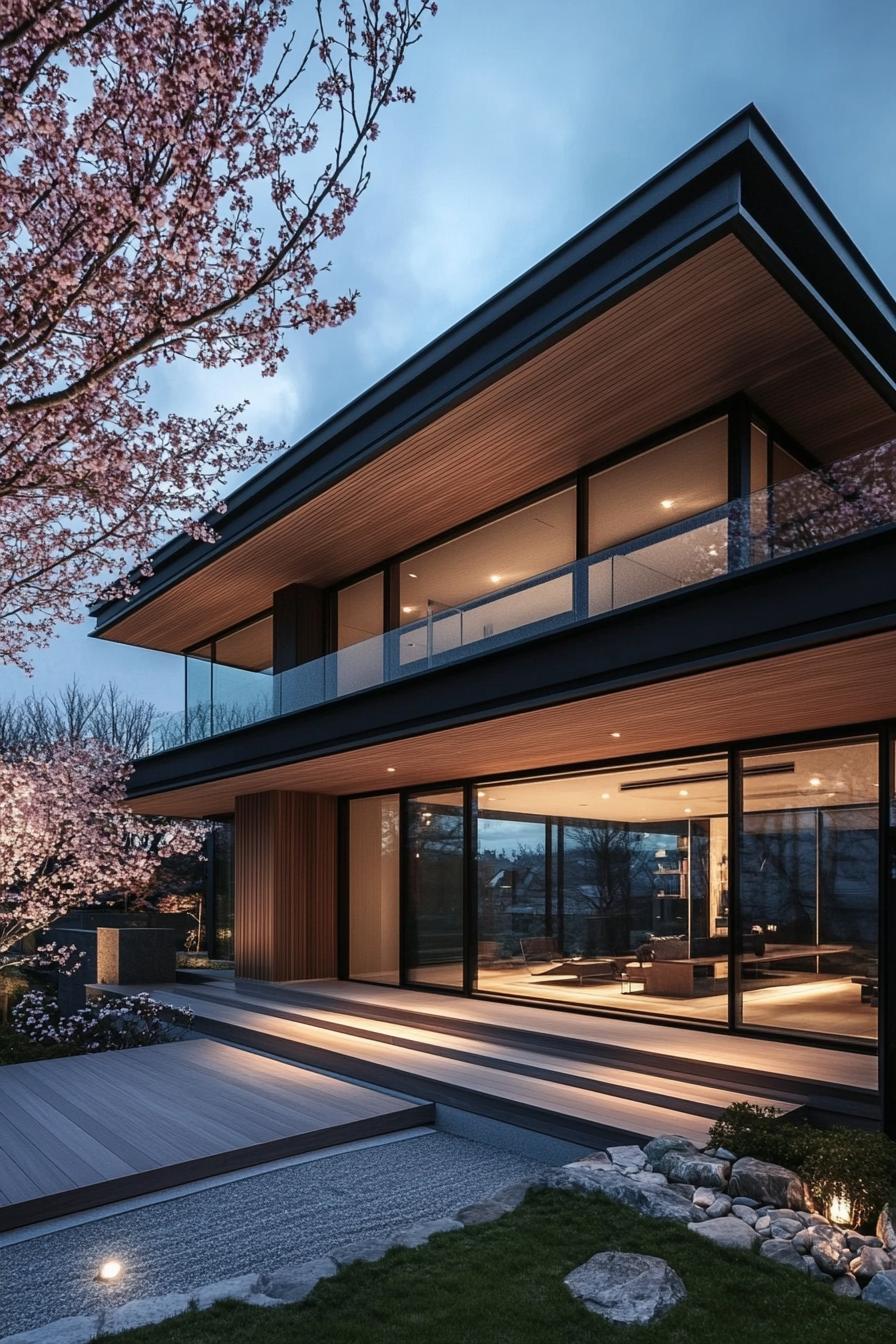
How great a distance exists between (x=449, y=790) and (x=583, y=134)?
4423 inches

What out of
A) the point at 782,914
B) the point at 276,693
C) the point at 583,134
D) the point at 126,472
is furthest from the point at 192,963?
the point at 583,134

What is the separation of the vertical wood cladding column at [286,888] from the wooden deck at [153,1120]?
3595 millimetres

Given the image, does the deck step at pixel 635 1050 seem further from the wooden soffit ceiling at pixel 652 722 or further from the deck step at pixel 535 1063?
the wooden soffit ceiling at pixel 652 722

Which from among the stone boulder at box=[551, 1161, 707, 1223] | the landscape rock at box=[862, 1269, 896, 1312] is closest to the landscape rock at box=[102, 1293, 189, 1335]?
the stone boulder at box=[551, 1161, 707, 1223]

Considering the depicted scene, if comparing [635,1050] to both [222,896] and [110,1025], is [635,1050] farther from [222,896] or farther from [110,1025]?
[222,896]

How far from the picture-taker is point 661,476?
952 cm

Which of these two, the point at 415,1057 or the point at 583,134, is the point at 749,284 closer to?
the point at 415,1057

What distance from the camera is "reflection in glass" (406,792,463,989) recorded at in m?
12.4

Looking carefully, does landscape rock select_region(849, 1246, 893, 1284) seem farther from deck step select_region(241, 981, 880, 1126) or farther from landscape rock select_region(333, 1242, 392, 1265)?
landscape rock select_region(333, 1242, 392, 1265)

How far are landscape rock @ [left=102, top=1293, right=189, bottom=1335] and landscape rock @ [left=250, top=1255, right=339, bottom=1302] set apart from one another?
1.27ft

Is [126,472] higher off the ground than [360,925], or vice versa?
[126,472]

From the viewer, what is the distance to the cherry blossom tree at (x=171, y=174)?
11.7 feet

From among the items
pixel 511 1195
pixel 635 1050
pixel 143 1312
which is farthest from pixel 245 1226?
pixel 635 1050

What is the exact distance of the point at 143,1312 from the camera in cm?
441
